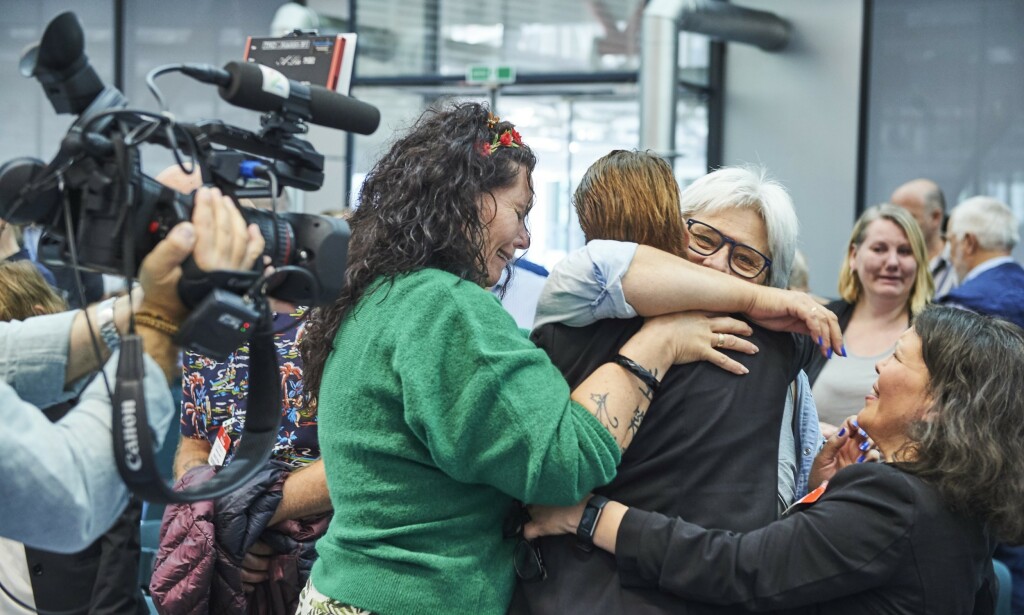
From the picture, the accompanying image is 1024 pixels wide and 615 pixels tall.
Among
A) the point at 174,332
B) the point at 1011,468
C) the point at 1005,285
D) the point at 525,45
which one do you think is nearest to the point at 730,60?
the point at 525,45

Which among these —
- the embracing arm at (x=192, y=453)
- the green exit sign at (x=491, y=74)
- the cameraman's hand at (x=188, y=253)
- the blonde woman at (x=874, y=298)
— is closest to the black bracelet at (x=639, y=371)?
the cameraman's hand at (x=188, y=253)

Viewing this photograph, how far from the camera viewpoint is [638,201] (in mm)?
1723

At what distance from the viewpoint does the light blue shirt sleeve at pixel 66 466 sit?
1.18m

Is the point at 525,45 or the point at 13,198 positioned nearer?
the point at 13,198

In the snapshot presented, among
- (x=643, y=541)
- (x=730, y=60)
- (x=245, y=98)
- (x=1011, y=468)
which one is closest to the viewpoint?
(x=245, y=98)

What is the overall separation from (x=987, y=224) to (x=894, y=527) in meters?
3.37

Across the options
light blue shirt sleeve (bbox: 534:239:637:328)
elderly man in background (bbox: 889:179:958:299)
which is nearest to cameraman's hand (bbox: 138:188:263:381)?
light blue shirt sleeve (bbox: 534:239:637:328)

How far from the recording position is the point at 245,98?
4.43 ft

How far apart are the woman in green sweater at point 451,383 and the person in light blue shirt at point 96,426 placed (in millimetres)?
358

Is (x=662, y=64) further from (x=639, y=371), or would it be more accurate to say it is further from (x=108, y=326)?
(x=108, y=326)

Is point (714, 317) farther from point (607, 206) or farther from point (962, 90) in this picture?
point (962, 90)

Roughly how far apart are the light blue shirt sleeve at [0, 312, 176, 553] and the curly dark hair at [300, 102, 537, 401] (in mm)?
479

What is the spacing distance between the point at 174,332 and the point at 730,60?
23.5ft

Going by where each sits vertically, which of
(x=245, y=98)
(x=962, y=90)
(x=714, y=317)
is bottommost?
(x=714, y=317)
